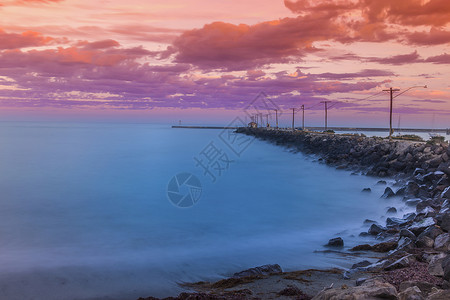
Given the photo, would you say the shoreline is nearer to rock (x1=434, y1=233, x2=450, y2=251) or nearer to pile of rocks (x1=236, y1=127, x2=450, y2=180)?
rock (x1=434, y1=233, x2=450, y2=251)

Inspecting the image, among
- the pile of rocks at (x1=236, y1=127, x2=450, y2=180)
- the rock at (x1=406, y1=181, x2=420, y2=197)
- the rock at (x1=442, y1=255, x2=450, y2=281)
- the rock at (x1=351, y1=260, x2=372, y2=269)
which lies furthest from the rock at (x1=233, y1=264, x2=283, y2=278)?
the pile of rocks at (x1=236, y1=127, x2=450, y2=180)

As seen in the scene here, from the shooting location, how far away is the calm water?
26.2ft

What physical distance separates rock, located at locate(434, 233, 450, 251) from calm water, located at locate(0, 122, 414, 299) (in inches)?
76.1

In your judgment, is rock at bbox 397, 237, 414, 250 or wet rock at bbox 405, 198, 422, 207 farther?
wet rock at bbox 405, 198, 422, 207

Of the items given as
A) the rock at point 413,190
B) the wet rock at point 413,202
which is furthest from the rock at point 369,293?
the rock at point 413,190

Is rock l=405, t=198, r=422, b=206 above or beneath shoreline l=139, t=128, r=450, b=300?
beneath

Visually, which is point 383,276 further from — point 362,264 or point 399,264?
point 362,264

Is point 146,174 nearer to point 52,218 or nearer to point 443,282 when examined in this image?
point 52,218

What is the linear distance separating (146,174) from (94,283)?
22.4 metres

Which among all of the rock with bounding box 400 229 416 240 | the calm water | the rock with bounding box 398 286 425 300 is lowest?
the calm water

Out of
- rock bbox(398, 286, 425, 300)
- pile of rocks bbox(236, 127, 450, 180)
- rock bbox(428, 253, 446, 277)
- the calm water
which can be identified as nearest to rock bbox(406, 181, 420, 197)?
the calm water

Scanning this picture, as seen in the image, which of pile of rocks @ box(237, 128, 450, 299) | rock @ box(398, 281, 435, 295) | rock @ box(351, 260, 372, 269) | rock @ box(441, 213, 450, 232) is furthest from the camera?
rock @ box(441, 213, 450, 232)

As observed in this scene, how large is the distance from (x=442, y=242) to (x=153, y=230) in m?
8.64

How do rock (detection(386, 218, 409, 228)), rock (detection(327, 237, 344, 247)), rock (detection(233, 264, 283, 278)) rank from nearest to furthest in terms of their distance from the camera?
rock (detection(233, 264, 283, 278)) → rock (detection(327, 237, 344, 247)) → rock (detection(386, 218, 409, 228))
